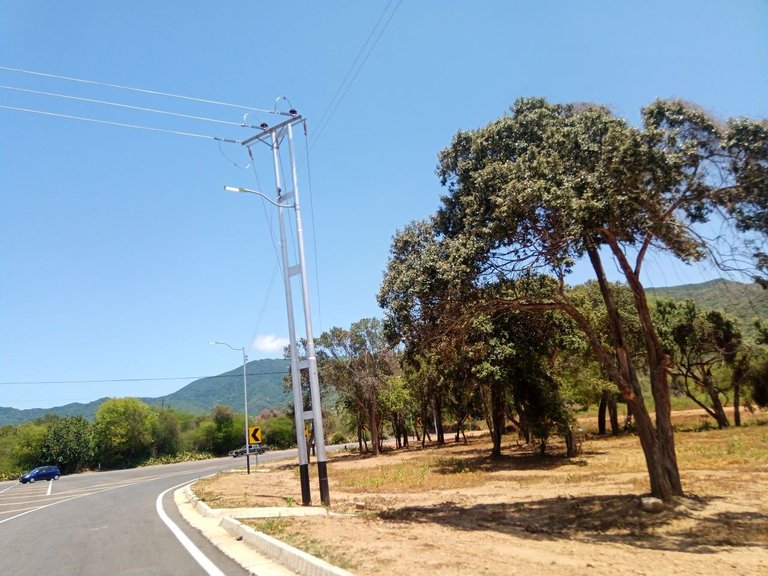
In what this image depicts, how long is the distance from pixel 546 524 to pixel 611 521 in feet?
4.48

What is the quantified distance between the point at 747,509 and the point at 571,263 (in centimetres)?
651

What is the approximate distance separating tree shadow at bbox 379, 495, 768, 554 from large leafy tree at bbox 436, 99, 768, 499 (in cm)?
102

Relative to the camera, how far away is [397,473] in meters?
27.9

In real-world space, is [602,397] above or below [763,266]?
below

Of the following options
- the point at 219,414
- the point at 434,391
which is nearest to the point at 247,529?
the point at 434,391

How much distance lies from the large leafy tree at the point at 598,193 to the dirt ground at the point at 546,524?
1785mm

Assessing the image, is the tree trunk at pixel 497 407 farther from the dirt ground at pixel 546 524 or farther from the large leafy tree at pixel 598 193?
the large leafy tree at pixel 598 193

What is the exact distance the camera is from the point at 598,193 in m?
10.7

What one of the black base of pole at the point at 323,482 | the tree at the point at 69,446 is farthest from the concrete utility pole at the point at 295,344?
the tree at the point at 69,446

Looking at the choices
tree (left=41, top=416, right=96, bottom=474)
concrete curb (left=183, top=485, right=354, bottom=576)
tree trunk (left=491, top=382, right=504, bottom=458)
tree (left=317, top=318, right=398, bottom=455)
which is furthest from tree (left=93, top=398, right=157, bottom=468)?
concrete curb (left=183, top=485, right=354, bottom=576)

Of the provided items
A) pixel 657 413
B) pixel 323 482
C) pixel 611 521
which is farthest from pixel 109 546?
pixel 657 413

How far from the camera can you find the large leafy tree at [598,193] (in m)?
10.4

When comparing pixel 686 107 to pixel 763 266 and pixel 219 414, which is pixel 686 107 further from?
pixel 219 414

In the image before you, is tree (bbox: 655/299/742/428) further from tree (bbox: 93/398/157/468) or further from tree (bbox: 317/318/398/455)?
tree (bbox: 93/398/157/468)
